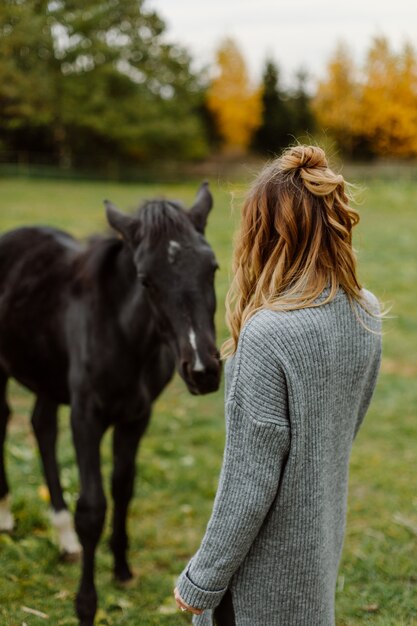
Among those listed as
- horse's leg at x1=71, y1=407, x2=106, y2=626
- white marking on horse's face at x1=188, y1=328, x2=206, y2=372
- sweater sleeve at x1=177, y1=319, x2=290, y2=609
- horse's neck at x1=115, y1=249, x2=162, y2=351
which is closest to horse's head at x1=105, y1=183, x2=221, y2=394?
white marking on horse's face at x1=188, y1=328, x2=206, y2=372

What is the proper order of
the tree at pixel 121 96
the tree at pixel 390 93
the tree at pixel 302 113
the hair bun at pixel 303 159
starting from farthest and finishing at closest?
the tree at pixel 390 93 < the tree at pixel 302 113 < the tree at pixel 121 96 < the hair bun at pixel 303 159

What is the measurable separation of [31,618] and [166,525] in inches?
56.9

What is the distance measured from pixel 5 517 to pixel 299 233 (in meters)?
3.40

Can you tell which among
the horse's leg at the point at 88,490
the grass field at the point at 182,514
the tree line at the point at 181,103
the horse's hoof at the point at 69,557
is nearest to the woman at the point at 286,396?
the grass field at the point at 182,514

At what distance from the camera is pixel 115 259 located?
3.81 meters

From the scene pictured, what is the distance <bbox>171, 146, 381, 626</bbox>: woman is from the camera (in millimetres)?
1911

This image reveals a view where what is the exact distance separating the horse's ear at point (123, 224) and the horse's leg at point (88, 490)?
961 mm

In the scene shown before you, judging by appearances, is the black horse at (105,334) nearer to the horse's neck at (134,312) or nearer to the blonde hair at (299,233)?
the horse's neck at (134,312)

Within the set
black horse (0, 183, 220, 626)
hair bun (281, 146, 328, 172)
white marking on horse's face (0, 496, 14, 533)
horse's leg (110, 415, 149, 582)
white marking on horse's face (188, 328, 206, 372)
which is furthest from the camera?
white marking on horse's face (0, 496, 14, 533)

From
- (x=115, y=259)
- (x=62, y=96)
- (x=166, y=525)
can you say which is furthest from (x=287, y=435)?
(x=62, y=96)

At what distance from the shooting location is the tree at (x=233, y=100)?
40.5 metres

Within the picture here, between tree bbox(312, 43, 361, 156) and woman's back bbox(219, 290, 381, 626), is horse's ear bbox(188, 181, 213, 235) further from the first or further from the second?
tree bbox(312, 43, 361, 156)

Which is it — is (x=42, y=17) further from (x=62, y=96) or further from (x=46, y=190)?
(x=62, y=96)

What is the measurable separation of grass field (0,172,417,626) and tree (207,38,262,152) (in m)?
33.1
